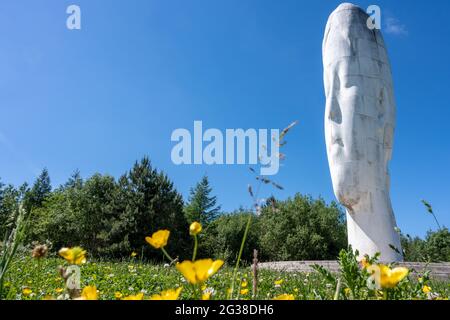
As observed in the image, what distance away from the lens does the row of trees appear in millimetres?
30672

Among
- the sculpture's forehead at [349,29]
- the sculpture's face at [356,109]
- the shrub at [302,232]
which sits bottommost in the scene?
the shrub at [302,232]

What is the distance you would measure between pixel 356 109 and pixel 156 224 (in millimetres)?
23761

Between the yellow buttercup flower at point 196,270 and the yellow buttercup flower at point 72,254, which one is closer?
the yellow buttercup flower at point 196,270

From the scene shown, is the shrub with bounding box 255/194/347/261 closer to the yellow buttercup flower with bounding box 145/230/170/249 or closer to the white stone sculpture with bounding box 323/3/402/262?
the white stone sculpture with bounding box 323/3/402/262

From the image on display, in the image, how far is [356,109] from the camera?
10.7 metres

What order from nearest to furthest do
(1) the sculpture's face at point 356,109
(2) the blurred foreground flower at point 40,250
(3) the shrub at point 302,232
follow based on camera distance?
(2) the blurred foreground flower at point 40,250 → (1) the sculpture's face at point 356,109 → (3) the shrub at point 302,232

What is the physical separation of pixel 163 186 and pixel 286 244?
1449cm

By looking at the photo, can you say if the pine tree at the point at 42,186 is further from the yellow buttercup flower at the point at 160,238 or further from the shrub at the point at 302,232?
the yellow buttercup flower at the point at 160,238

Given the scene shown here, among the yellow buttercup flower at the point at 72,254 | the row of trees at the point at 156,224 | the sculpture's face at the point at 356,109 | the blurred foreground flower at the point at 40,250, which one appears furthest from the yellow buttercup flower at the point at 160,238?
the row of trees at the point at 156,224

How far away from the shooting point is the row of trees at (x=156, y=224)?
101 feet
